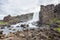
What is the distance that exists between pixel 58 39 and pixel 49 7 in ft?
160

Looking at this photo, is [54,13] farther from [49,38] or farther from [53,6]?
[49,38]

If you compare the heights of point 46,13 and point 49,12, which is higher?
point 49,12

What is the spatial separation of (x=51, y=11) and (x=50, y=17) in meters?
2.92

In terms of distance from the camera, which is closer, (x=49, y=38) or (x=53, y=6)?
(x=49, y=38)

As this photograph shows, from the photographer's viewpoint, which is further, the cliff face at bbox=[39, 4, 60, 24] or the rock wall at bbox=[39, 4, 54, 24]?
the rock wall at bbox=[39, 4, 54, 24]

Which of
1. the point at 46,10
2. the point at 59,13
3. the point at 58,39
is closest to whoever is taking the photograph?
the point at 58,39

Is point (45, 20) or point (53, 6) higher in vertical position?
point (53, 6)

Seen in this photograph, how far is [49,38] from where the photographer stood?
37.5 m

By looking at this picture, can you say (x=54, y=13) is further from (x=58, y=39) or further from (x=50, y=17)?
(x=58, y=39)

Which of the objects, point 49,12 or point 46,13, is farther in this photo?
point 46,13

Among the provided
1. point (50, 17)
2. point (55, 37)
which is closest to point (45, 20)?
point (50, 17)

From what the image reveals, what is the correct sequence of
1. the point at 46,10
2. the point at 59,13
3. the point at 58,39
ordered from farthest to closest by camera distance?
the point at 46,10
the point at 59,13
the point at 58,39

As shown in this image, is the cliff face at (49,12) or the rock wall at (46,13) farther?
the rock wall at (46,13)

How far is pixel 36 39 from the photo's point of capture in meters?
36.8
